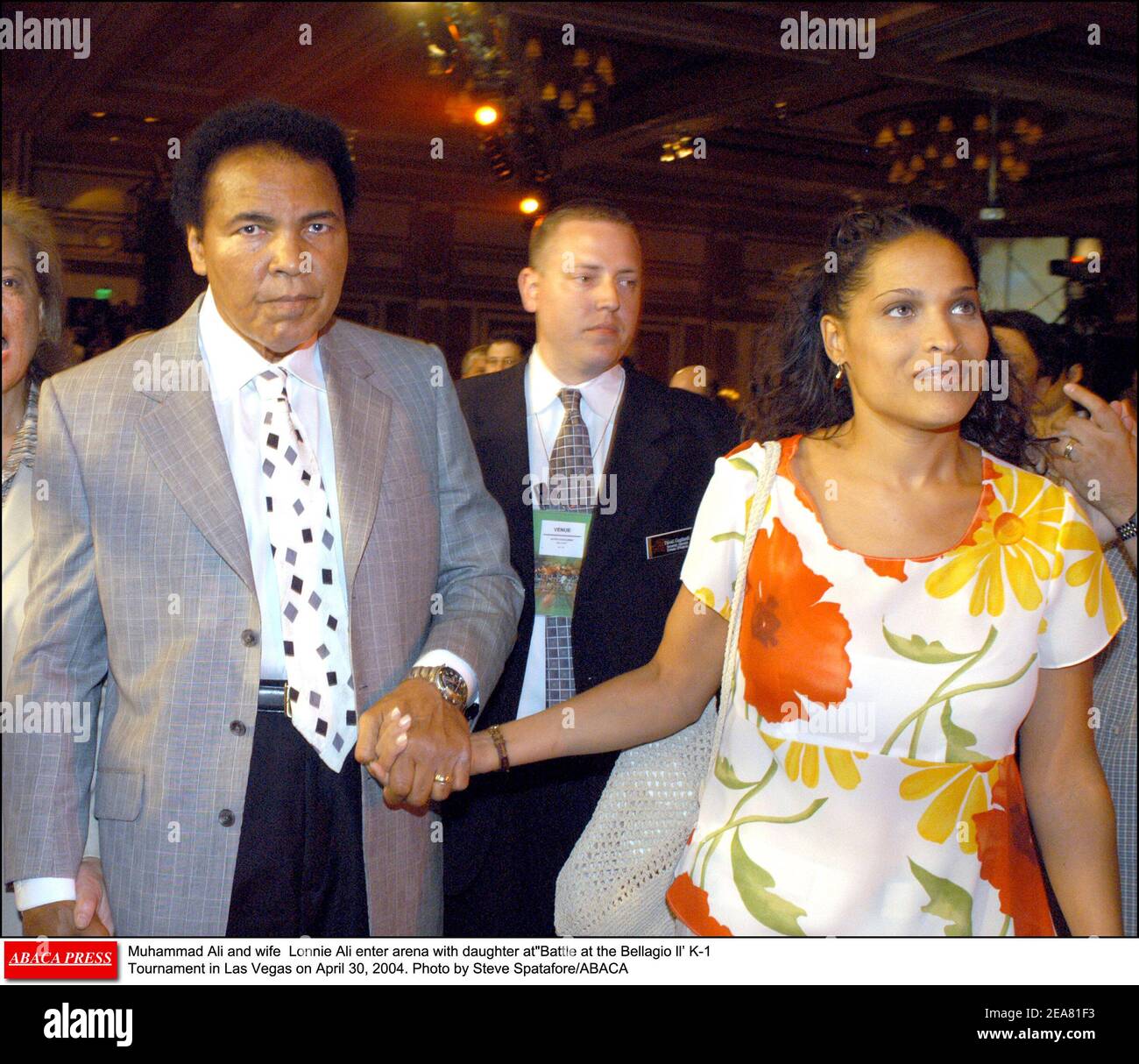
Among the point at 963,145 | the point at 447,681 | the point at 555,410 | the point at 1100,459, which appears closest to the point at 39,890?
the point at 447,681

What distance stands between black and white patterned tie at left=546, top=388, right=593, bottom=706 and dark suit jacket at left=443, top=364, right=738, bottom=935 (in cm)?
3

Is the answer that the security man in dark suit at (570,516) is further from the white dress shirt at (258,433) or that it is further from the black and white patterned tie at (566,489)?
the white dress shirt at (258,433)

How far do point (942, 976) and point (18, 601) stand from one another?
1.36 metres

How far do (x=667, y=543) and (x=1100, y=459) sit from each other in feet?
2.62

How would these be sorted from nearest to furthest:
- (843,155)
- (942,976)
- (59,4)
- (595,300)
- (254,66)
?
1. (942,976)
2. (595,300)
3. (254,66)
4. (59,4)
5. (843,155)

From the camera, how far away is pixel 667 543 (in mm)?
2135

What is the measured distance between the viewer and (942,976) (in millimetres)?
1458

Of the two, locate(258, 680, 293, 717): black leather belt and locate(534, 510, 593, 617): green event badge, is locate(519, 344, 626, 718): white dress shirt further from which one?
locate(258, 680, 293, 717): black leather belt

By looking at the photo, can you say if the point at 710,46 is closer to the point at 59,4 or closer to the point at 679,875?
the point at 59,4

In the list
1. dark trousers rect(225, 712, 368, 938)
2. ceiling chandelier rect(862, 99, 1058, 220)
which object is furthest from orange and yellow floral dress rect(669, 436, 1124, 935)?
ceiling chandelier rect(862, 99, 1058, 220)

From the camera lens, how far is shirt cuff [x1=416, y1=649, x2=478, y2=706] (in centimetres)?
159

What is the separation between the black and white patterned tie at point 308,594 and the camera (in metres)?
1.57

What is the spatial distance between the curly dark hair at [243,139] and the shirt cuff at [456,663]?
2.25ft
